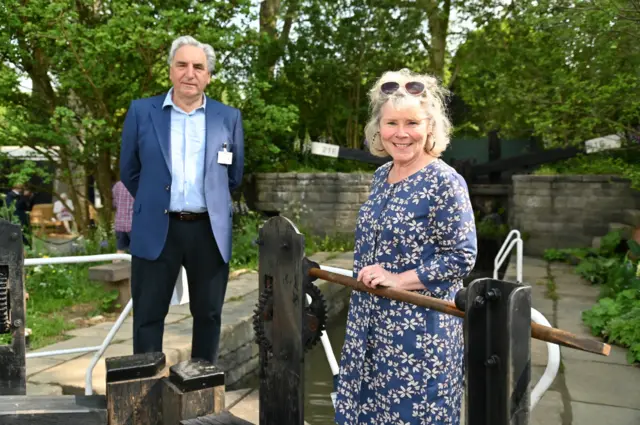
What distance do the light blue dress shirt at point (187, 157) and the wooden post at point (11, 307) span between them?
0.81 m

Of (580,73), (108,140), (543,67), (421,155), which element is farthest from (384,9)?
(421,155)

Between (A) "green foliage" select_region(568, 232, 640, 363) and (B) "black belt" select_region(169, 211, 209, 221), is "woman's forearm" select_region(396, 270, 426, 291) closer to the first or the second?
(B) "black belt" select_region(169, 211, 209, 221)

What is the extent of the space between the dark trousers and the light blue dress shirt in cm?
10

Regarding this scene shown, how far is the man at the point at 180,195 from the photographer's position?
3.01 meters

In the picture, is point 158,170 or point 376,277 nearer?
point 376,277

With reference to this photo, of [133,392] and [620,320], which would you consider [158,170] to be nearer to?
[133,392]

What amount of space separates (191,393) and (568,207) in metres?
9.09

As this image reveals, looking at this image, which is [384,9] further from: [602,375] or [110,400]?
[110,400]

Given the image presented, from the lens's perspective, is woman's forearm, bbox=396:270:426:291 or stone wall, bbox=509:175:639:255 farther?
stone wall, bbox=509:175:639:255

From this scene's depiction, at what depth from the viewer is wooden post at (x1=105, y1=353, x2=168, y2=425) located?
5.70ft

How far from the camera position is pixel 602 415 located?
344 cm

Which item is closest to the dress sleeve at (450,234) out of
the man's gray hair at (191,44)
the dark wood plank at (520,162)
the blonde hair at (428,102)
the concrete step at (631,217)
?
the blonde hair at (428,102)

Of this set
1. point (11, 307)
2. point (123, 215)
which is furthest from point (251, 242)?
point (11, 307)

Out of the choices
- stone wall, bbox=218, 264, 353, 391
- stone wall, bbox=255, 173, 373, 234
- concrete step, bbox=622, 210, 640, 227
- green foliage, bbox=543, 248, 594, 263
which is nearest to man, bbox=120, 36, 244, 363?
stone wall, bbox=218, 264, 353, 391
